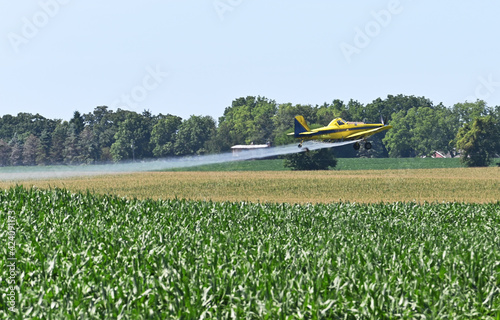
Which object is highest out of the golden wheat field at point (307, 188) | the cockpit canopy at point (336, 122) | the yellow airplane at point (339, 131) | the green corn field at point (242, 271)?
the cockpit canopy at point (336, 122)

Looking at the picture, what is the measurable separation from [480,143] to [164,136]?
2275 inches

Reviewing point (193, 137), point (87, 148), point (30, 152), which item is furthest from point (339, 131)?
point (30, 152)

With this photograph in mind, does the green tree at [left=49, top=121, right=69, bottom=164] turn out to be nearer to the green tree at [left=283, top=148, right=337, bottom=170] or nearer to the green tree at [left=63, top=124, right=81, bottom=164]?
the green tree at [left=63, top=124, right=81, bottom=164]

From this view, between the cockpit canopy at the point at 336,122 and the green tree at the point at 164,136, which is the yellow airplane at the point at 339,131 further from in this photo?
the green tree at the point at 164,136

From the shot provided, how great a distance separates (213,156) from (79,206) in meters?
73.8

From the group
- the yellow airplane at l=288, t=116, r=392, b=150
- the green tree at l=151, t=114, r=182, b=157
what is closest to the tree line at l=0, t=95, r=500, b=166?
the green tree at l=151, t=114, r=182, b=157

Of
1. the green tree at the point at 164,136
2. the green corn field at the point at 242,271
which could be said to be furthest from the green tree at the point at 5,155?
the green corn field at the point at 242,271

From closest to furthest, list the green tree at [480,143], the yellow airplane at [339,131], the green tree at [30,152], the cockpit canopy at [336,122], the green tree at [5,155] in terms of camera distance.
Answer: the yellow airplane at [339,131]
the cockpit canopy at [336,122]
the green tree at [480,143]
the green tree at [30,152]
the green tree at [5,155]

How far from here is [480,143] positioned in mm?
96188

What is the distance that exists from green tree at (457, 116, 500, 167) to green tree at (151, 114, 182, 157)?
51022 millimetres

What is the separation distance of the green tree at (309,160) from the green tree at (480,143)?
25.3m

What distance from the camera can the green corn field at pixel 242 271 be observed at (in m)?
10.4

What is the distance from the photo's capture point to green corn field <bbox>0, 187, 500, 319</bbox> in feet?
34.2

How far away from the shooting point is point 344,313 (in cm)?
1037
